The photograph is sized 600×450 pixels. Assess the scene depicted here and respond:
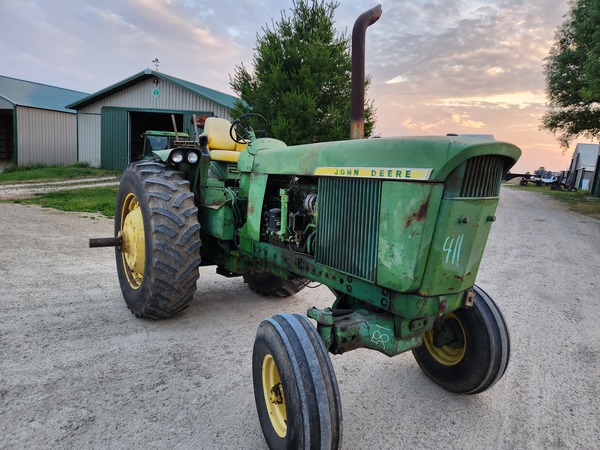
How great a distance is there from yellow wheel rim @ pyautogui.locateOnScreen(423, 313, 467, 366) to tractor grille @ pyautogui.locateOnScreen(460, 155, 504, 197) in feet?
3.19

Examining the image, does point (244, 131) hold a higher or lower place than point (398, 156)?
higher

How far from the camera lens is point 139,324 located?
352 centimetres

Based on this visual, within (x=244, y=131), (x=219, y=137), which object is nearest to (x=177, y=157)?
(x=219, y=137)

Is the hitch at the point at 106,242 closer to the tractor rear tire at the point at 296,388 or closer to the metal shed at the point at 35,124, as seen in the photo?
the tractor rear tire at the point at 296,388

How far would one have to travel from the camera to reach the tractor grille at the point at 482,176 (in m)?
1.96

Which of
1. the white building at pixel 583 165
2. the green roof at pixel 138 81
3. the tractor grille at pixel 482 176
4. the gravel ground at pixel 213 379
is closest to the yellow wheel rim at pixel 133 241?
the gravel ground at pixel 213 379

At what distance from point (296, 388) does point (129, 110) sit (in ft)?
60.3

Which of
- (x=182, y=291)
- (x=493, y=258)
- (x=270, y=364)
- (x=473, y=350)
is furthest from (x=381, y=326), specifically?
(x=493, y=258)

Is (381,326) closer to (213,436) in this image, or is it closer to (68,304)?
(213,436)

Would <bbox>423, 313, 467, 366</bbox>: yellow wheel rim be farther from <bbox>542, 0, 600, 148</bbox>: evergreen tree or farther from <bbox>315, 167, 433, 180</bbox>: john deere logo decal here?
<bbox>542, 0, 600, 148</bbox>: evergreen tree

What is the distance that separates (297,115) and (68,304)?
930 centimetres

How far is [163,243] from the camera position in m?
3.26

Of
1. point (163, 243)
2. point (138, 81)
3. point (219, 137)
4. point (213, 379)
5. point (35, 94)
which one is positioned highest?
point (138, 81)

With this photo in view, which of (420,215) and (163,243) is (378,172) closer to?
(420,215)
